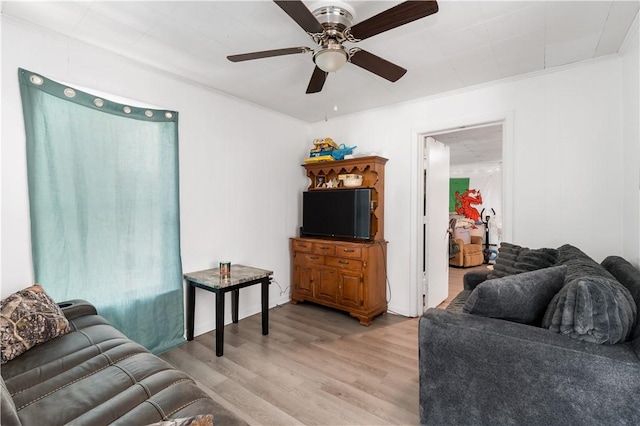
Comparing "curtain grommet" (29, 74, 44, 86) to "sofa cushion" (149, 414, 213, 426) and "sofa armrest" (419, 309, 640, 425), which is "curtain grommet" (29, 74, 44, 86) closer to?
"sofa cushion" (149, 414, 213, 426)

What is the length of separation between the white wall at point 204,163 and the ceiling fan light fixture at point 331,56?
5.69ft

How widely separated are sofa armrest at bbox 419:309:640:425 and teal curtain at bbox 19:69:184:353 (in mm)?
2280

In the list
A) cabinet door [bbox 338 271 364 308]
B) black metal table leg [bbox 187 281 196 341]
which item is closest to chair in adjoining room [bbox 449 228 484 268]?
cabinet door [bbox 338 271 364 308]

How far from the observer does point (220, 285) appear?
259 centimetres

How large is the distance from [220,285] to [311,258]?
143cm

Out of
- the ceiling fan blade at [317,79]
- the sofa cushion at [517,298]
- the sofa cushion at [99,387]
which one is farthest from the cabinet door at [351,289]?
the sofa cushion at [99,387]

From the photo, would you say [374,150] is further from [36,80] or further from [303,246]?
[36,80]

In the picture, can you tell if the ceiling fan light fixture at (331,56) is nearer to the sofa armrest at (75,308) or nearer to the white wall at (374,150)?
the white wall at (374,150)

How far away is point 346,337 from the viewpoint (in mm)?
2977

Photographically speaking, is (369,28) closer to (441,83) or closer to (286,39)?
(286,39)

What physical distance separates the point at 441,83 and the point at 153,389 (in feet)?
10.7

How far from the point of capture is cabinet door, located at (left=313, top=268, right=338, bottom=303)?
141 inches

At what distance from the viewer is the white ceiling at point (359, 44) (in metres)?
1.86

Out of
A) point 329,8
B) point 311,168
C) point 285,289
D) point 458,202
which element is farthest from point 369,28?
point 458,202
